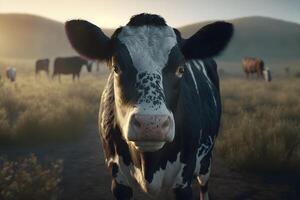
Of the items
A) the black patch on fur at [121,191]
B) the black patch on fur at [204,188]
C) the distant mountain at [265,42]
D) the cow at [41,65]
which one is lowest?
the distant mountain at [265,42]

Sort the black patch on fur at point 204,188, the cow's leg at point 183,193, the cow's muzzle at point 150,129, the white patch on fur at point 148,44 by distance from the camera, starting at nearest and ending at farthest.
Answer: the cow's muzzle at point 150,129 < the white patch on fur at point 148,44 < the cow's leg at point 183,193 < the black patch on fur at point 204,188

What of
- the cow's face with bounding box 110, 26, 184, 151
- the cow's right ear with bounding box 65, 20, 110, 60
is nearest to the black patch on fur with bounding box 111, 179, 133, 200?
the cow's face with bounding box 110, 26, 184, 151

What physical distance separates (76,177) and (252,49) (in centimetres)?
9413

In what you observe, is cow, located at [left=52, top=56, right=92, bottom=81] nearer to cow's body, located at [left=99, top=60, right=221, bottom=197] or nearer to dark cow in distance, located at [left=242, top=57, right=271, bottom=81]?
dark cow in distance, located at [left=242, top=57, right=271, bottom=81]

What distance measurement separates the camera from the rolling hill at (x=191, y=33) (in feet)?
308

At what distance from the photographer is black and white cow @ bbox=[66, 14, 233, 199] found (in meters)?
2.48

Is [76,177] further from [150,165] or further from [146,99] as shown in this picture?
[146,99]

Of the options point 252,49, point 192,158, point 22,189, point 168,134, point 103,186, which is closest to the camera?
point 168,134

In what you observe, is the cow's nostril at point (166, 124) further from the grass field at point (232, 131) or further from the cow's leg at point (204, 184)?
the grass field at point (232, 131)

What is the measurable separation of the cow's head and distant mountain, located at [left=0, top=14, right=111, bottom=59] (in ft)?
391

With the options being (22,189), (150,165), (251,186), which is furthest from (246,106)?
(150,165)

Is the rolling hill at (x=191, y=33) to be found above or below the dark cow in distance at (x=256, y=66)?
below

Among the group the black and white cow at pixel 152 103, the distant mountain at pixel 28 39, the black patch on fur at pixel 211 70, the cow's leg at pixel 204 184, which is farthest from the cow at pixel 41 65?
the distant mountain at pixel 28 39

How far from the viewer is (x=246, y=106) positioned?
44.9 ft
